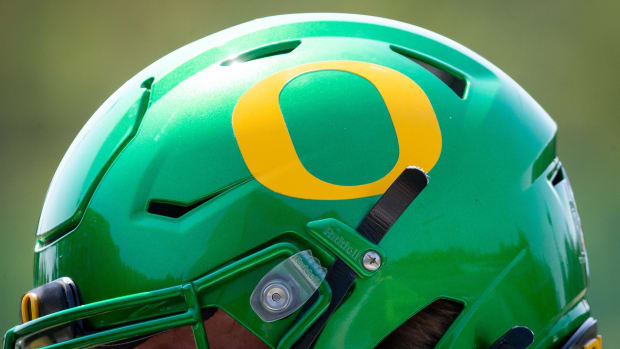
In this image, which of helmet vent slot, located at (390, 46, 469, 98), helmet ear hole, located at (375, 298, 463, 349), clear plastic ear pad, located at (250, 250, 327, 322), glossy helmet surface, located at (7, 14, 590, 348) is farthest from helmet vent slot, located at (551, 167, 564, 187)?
clear plastic ear pad, located at (250, 250, 327, 322)

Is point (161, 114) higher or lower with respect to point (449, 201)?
lower

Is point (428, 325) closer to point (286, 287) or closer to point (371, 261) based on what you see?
point (371, 261)

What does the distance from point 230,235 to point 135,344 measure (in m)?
0.33

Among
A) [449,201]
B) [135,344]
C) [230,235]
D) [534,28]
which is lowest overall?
[135,344]

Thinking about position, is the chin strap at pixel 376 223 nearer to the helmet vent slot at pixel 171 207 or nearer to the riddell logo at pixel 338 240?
the riddell logo at pixel 338 240

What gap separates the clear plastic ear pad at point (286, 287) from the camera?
61.1 inches

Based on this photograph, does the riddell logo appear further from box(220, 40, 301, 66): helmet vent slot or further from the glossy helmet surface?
box(220, 40, 301, 66): helmet vent slot

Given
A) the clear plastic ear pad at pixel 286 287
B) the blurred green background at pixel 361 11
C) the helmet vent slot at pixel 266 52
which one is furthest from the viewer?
the blurred green background at pixel 361 11

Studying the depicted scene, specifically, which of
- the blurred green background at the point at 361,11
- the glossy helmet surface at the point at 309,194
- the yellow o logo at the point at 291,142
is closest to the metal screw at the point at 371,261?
the glossy helmet surface at the point at 309,194

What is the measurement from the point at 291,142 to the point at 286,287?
0.98 ft

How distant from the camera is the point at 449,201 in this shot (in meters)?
1.62

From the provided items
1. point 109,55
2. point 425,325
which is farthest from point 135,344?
point 109,55

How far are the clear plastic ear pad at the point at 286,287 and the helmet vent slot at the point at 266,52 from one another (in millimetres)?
498

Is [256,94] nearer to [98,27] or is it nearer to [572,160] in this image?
[572,160]
